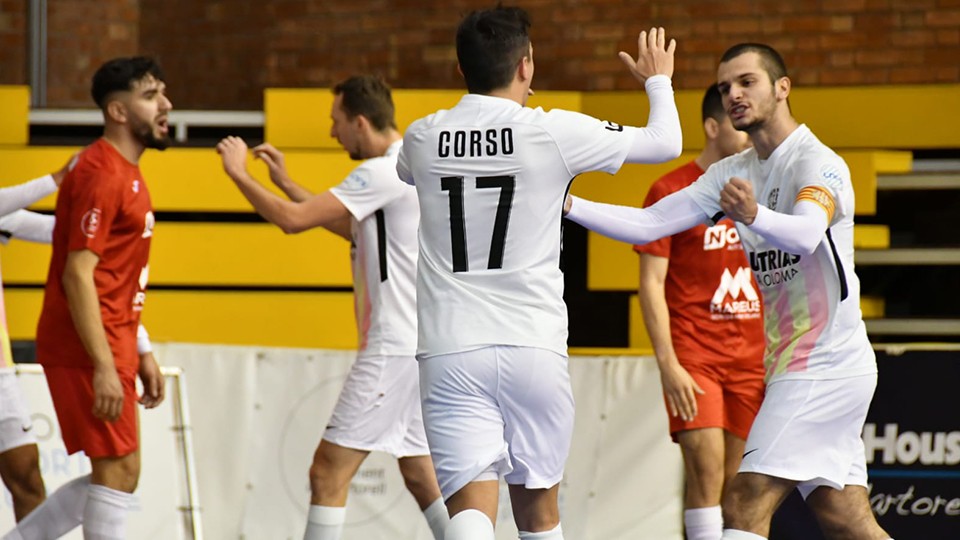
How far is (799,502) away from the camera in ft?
25.2

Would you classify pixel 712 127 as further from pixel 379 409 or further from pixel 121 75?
pixel 121 75

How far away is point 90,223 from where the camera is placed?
5641mm

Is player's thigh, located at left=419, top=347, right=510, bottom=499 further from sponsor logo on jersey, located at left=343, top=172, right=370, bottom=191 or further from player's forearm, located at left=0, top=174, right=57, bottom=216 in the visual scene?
player's forearm, located at left=0, top=174, right=57, bottom=216

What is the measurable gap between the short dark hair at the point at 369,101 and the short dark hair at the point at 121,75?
2.81 ft

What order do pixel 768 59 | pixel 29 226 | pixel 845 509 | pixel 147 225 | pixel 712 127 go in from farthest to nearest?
pixel 29 226, pixel 712 127, pixel 147 225, pixel 768 59, pixel 845 509

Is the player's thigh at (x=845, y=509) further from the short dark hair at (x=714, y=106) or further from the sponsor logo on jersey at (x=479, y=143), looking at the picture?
the short dark hair at (x=714, y=106)

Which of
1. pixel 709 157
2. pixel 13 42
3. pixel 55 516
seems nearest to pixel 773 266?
pixel 709 157

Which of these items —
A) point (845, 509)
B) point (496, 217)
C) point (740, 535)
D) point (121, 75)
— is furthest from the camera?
point (121, 75)

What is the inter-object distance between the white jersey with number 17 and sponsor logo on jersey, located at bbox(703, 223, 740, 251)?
2.15m

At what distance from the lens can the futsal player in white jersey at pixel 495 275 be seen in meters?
4.58

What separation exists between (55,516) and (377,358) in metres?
1.46

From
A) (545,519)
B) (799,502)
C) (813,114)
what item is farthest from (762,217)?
(813,114)

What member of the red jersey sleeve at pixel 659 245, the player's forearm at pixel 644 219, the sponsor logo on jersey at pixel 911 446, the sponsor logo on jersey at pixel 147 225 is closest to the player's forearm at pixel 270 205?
the sponsor logo on jersey at pixel 147 225

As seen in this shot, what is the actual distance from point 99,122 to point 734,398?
16.7 ft
